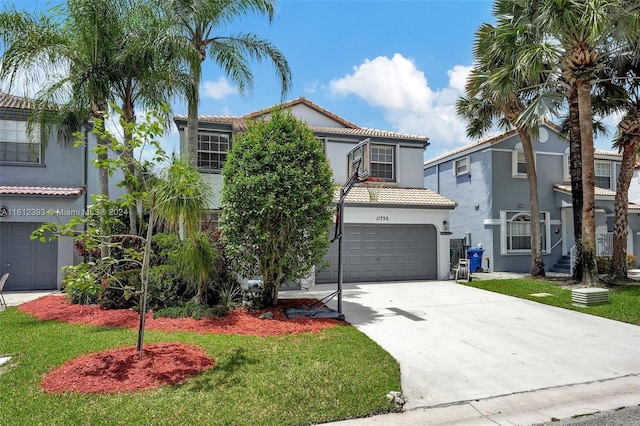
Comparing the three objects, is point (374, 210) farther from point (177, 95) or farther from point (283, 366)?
point (283, 366)

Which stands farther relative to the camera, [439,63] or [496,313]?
[439,63]

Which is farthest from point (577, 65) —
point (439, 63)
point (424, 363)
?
point (424, 363)

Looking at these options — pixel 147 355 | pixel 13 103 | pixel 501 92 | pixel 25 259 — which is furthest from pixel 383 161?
pixel 13 103

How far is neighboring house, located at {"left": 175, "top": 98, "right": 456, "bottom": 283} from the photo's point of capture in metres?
14.3

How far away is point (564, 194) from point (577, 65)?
8561 millimetres

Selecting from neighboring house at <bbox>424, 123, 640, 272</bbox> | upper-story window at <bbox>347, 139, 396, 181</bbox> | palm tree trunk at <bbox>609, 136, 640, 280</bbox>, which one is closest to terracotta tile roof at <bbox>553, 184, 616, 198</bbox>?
neighboring house at <bbox>424, 123, 640, 272</bbox>

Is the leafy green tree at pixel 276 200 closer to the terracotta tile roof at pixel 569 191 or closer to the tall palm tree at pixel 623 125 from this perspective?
the tall palm tree at pixel 623 125

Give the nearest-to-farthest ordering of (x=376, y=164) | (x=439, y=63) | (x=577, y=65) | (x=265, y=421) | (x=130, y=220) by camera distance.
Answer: (x=265, y=421) → (x=130, y=220) → (x=577, y=65) → (x=439, y=63) → (x=376, y=164)

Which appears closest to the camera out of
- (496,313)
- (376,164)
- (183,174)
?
(183,174)

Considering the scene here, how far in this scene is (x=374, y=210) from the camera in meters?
14.4

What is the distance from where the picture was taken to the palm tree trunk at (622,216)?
44.7ft

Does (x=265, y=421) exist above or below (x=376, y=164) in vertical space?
below

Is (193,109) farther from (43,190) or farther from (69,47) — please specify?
(43,190)

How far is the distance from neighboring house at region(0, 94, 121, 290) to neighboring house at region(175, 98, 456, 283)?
4.23m
